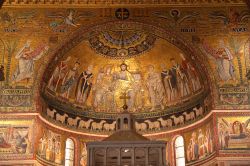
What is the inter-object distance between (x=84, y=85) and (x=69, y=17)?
380 centimetres

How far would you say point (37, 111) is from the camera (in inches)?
701

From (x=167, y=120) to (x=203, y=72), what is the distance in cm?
345

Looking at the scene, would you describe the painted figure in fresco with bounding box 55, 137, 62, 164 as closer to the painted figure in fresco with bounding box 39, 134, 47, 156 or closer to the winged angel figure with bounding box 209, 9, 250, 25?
the painted figure in fresco with bounding box 39, 134, 47, 156

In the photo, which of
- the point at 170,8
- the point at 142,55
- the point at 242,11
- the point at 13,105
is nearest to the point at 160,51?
the point at 142,55

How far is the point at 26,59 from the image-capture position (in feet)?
61.2

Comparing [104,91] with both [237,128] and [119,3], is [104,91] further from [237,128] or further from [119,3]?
[237,128]

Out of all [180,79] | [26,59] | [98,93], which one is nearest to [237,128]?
[180,79]

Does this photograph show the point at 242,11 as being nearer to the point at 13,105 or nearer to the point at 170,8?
the point at 170,8

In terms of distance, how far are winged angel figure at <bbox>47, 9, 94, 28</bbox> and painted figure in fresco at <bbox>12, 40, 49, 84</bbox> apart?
1.29m

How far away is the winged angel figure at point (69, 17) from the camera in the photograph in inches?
747

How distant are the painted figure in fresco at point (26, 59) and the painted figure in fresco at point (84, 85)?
113 inches

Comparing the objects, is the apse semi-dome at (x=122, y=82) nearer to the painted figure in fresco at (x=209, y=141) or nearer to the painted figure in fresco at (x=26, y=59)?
the painted figure in fresco at (x=26, y=59)

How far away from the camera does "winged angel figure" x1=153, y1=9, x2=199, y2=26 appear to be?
19078 millimetres

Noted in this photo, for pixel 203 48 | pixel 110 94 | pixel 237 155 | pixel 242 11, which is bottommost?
pixel 237 155
